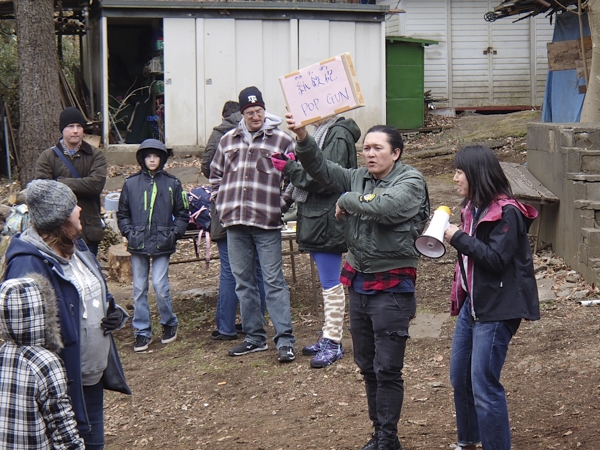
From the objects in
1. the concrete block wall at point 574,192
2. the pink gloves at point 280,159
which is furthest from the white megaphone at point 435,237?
the concrete block wall at point 574,192

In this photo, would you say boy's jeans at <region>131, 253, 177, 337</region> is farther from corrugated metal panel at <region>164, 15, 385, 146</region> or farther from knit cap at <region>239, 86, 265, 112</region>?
corrugated metal panel at <region>164, 15, 385, 146</region>

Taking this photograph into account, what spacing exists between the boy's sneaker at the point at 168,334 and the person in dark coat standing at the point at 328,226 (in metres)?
1.57

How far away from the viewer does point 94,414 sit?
3824 millimetres

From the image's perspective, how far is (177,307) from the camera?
834cm

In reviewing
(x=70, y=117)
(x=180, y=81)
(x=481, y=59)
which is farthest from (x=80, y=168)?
(x=481, y=59)

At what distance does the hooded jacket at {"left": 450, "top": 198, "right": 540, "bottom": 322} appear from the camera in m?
3.85

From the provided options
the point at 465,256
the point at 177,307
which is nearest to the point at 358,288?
the point at 465,256

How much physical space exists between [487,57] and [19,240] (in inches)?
705

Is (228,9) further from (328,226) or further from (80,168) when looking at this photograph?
(328,226)

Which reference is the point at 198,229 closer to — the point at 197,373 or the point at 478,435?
the point at 197,373

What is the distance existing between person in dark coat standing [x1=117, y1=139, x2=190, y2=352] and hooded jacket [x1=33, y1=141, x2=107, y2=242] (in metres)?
0.23

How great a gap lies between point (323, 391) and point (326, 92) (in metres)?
2.17

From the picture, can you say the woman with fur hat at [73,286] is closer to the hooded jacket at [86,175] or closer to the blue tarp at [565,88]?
the hooded jacket at [86,175]

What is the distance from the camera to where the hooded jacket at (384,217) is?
4.29 m
